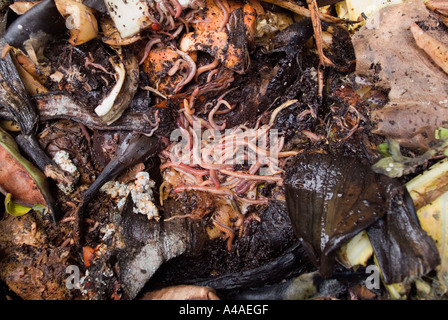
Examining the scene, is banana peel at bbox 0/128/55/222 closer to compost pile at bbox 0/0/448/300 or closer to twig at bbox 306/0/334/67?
compost pile at bbox 0/0/448/300

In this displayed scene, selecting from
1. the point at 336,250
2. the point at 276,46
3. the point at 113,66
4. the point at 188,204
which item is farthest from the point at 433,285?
the point at 113,66

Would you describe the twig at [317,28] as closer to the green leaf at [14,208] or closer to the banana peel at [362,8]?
the banana peel at [362,8]

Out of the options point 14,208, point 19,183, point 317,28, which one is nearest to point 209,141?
point 317,28

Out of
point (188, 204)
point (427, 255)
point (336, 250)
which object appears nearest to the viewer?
point (427, 255)

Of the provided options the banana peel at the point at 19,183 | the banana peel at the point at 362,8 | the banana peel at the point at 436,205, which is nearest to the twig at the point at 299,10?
the banana peel at the point at 362,8

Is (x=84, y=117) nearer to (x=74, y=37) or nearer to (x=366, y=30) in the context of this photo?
(x=74, y=37)

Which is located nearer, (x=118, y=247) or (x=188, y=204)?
(x=118, y=247)
